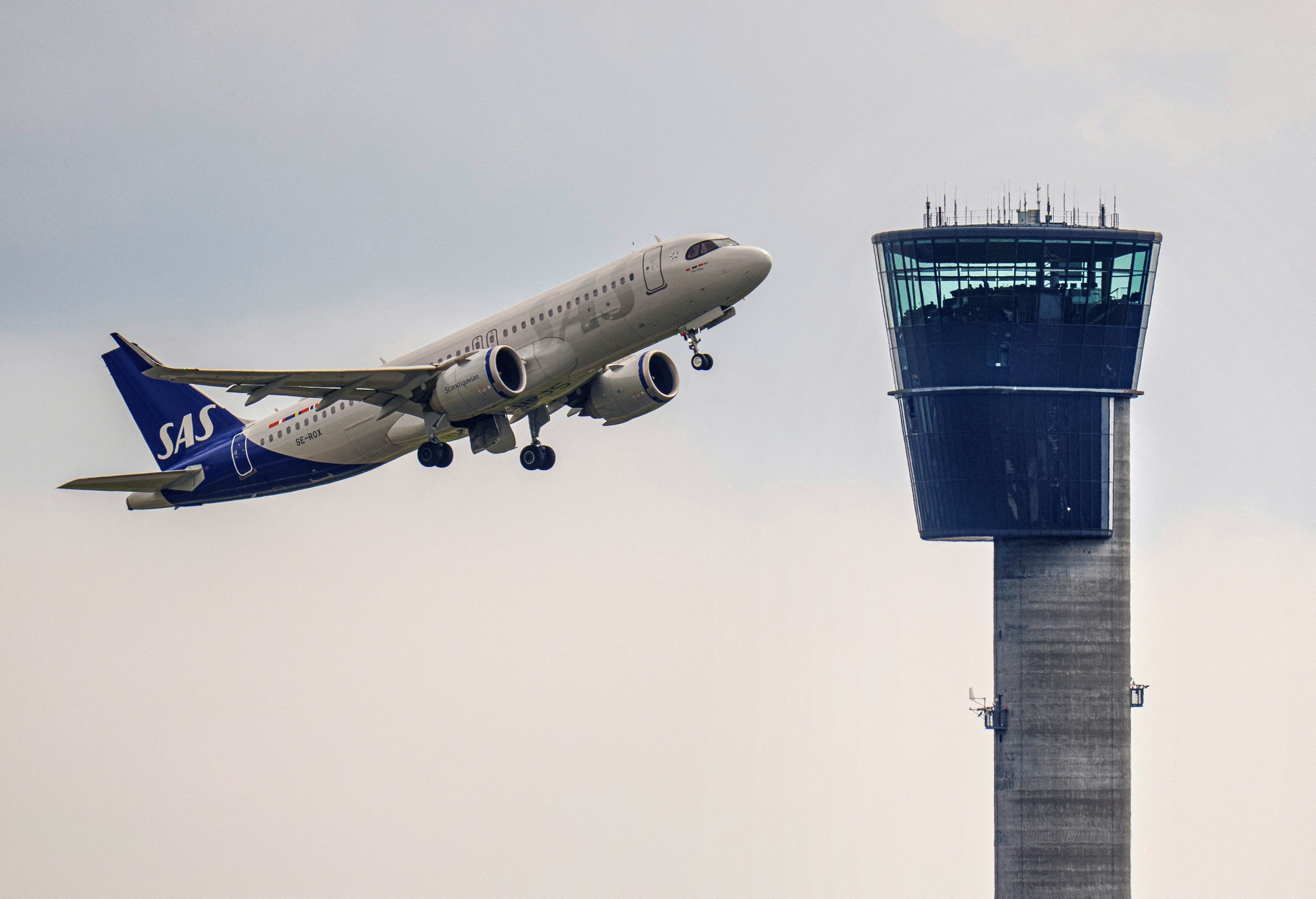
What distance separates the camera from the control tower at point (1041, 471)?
16725 centimetres

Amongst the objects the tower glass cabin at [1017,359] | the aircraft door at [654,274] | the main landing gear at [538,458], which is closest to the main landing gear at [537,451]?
the main landing gear at [538,458]

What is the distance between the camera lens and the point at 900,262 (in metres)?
169

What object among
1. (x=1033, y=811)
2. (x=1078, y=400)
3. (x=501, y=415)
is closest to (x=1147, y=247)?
(x=1078, y=400)

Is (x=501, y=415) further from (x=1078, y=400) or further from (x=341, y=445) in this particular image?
(x=1078, y=400)

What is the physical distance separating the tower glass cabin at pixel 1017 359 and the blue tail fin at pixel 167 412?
249 ft

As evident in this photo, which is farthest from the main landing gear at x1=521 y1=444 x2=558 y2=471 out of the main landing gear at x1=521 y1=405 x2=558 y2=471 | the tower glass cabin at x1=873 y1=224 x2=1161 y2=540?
the tower glass cabin at x1=873 y1=224 x2=1161 y2=540

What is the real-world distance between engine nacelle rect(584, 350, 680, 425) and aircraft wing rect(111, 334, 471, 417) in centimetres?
734

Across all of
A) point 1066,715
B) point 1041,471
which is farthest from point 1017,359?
point 1066,715

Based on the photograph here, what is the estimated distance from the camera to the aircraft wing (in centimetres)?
8831

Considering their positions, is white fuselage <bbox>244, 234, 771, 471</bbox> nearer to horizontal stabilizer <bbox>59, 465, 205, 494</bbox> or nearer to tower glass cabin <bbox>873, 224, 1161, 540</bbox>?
horizontal stabilizer <bbox>59, 465, 205, 494</bbox>

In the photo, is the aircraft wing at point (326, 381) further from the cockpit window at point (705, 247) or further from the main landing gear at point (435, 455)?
the cockpit window at point (705, 247)

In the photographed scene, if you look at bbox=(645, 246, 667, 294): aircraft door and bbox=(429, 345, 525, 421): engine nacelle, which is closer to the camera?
bbox=(645, 246, 667, 294): aircraft door

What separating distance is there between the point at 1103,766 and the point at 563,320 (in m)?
→ 96.4

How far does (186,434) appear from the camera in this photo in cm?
10575
